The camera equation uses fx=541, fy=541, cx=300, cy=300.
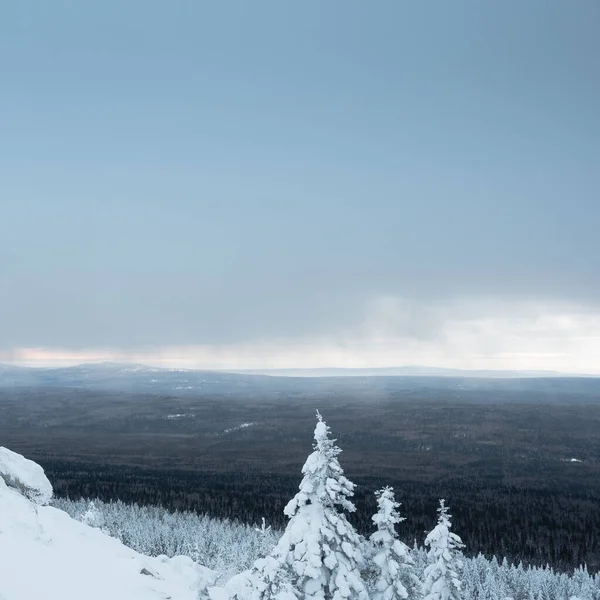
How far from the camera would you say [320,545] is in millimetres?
19312

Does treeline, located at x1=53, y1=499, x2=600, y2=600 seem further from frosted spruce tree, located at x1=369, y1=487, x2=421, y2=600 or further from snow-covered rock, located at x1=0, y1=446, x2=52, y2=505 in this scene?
frosted spruce tree, located at x1=369, y1=487, x2=421, y2=600

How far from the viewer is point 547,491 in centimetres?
18950

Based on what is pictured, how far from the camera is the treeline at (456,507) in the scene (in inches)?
4705

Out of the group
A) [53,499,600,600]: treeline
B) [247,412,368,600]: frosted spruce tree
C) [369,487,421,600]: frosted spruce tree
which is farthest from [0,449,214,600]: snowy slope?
[53,499,600,600]: treeline

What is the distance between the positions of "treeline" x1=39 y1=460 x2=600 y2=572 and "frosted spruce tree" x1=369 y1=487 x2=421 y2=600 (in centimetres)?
9957

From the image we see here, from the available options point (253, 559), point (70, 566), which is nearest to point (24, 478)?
point (70, 566)

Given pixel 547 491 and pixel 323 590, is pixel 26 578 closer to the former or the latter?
pixel 323 590

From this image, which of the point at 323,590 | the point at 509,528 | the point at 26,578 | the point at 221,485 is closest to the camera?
the point at 323,590

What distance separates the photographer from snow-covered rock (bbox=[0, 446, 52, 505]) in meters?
40.9

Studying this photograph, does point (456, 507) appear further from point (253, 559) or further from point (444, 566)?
point (444, 566)

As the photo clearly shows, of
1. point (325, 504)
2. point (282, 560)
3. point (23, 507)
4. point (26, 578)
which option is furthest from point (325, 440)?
point (23, 507)

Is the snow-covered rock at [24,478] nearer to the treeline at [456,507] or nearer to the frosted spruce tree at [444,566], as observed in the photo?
the frosted spruce tree at [444,566]

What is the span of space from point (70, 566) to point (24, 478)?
19.9 metres

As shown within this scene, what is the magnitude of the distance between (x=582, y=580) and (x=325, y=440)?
260 ft
